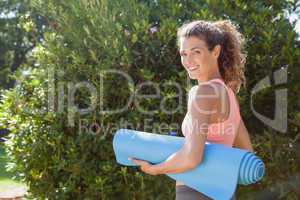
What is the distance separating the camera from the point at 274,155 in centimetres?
388

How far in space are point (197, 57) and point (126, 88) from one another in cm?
176

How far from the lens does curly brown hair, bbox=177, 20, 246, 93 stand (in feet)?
7.58

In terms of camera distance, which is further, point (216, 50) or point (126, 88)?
point (126, 88)

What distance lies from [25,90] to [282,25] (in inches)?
95.7

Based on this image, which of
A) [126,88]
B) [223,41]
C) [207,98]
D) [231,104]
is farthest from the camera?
[126,88]

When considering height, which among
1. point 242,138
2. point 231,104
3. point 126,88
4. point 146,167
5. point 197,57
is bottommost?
point 146,167

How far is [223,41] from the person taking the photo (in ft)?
7.81

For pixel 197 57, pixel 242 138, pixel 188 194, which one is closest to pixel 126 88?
pixel 242 138

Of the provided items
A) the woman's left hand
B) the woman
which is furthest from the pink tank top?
the woman's left hand

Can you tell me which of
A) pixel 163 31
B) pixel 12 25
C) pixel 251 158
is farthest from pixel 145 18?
pixel 12 25

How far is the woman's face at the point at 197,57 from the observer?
2.29 metres

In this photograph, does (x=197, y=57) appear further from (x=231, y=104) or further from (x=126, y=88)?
(x=126, y=88)

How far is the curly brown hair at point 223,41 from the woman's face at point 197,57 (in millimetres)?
26

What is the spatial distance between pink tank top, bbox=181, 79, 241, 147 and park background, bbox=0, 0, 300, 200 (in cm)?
153
